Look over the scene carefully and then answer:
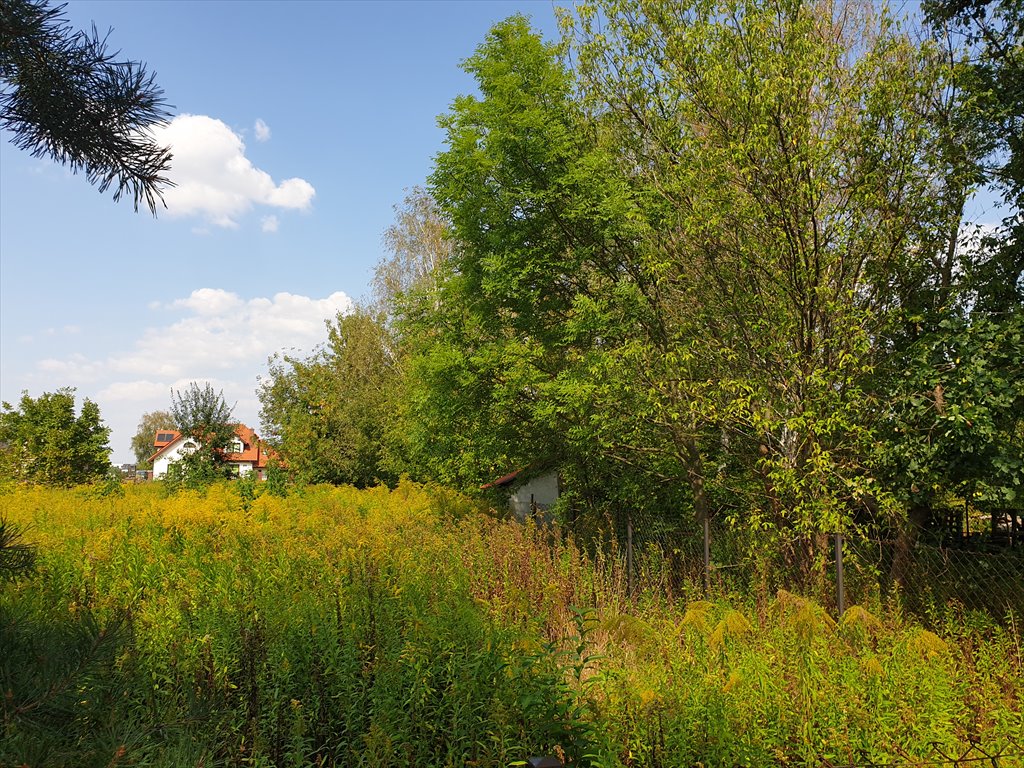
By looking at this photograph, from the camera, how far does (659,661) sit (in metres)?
5.13

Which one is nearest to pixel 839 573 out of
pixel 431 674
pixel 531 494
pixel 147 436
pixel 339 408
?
pixel 431 674

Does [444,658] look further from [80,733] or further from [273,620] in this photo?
[80,733]

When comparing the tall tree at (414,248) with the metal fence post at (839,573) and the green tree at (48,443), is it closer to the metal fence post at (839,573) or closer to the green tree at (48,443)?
the green tree at (48,443)

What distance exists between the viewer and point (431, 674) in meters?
4.16

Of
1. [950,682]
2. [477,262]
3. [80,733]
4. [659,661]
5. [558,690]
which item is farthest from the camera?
[477,262]

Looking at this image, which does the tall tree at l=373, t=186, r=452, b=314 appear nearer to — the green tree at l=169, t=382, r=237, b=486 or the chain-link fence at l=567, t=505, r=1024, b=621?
the green tree at l=169, t=382, r=237, b=486

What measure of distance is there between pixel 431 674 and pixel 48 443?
23.4 m

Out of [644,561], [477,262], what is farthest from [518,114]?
[644,561]

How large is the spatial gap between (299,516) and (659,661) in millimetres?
7861

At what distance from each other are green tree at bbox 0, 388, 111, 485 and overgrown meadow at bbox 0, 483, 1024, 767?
58.3ft

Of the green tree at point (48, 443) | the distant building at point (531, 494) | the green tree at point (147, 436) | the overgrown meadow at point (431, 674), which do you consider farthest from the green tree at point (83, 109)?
the green tree at point (147, 436)

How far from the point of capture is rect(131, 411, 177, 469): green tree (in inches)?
3295

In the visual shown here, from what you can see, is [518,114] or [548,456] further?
[548,456]

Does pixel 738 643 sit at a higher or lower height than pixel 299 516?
lower
